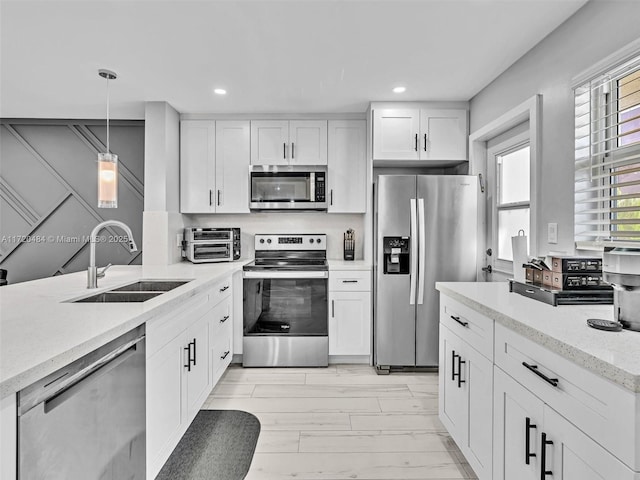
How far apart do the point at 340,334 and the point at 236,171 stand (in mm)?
1852

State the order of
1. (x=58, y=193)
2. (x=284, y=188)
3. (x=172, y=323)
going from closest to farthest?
(x=172, y=323) → (x=284, y=188) → (x=58, y=193)

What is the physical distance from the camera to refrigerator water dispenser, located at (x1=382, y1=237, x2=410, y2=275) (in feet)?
10.0

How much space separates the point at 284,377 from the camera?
3.00 m

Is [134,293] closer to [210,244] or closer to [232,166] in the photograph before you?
[210,244]

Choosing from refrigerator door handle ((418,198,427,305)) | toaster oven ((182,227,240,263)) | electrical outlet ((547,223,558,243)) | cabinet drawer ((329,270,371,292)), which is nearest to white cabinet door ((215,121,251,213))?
toaster oven ((182,227,240,263))

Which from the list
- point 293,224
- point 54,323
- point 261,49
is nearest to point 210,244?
point 293,224

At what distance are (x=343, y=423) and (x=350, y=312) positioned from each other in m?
1.07

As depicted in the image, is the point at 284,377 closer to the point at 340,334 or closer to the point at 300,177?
the point at 340,334

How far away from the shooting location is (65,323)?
123 centimetres

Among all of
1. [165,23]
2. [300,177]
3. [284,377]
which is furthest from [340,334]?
[165,23]

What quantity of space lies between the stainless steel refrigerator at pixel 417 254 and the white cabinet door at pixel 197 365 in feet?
4.81

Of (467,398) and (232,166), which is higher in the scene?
(232,166)

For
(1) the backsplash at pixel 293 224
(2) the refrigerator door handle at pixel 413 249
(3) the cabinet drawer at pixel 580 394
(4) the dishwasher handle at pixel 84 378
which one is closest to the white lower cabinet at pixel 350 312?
(2) the refrigerator door handle at pixel 413 249

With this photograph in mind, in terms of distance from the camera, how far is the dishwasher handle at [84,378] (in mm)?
947
